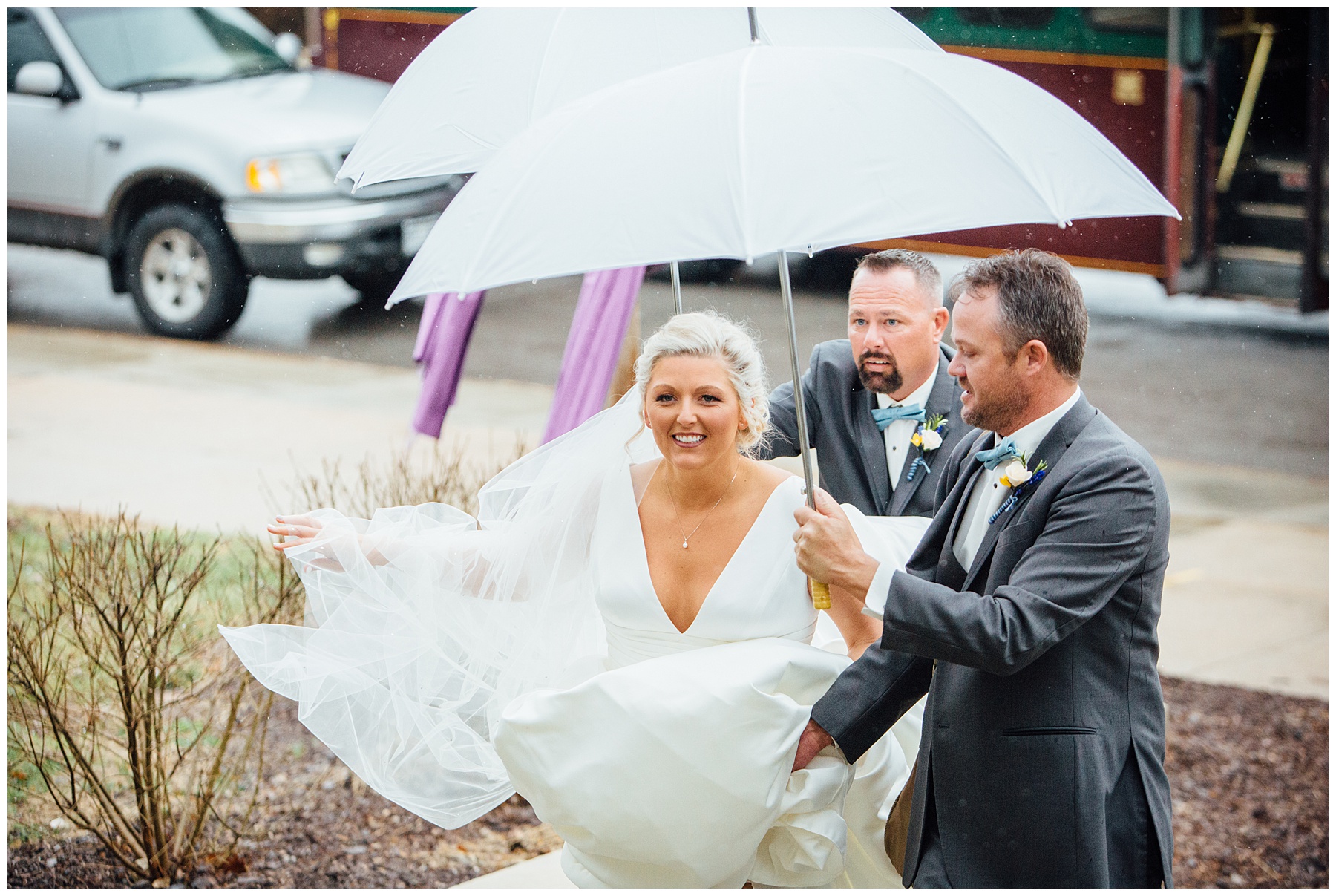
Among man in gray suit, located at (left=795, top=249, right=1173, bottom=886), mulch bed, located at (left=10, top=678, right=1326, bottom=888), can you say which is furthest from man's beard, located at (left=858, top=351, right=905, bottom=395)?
mulch bed, located at (left=10, top=678, right=1326, bottom=888)

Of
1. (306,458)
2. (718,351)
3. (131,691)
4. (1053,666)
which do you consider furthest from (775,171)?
(306,458)

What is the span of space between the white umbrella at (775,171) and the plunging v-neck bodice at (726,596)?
58cm

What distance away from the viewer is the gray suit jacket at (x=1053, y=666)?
235cm

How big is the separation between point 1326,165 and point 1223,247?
3.57ft

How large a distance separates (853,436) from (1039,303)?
124 cm

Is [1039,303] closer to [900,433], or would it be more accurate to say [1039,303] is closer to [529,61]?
[900,433]

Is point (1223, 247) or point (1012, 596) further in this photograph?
point (1223, 247)

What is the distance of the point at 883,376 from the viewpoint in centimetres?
354

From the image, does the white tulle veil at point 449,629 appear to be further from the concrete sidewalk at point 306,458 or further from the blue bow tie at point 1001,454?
the concrete sidewalk at point 306,458

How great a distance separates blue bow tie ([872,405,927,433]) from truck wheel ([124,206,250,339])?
26.1 feet

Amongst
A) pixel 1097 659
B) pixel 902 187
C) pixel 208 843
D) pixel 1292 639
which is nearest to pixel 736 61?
pixel 902 187

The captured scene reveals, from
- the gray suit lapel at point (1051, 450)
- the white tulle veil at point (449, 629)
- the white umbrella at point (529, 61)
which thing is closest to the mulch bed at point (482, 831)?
the white tulle veil at point (449, 629)

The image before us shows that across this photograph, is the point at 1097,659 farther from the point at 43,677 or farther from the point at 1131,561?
the point at 43,677

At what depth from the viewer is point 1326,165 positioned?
11422mm
